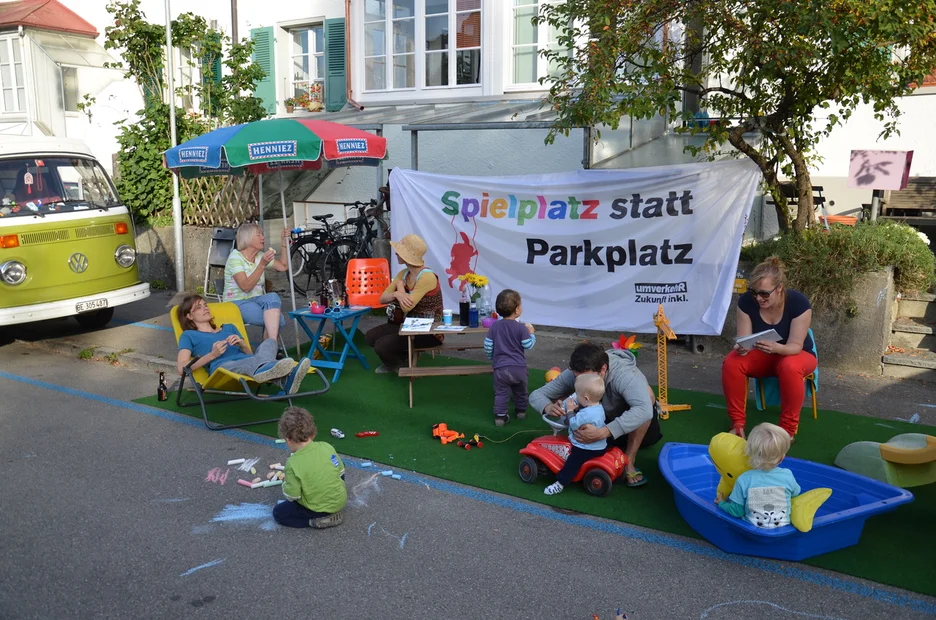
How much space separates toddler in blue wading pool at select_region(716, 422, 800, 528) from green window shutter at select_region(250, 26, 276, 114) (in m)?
15.1

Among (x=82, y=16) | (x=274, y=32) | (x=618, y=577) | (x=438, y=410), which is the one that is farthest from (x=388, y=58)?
(x=618, y=577)

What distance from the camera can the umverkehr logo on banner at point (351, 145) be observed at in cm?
852

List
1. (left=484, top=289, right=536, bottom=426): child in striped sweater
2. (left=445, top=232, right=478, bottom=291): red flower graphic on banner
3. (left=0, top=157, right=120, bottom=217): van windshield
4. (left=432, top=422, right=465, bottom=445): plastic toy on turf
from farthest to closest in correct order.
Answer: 1. (left=445, top=232, right=478, bottom=291): red flower graphic on banner
2. (left=0, top=157, right=120, bottom=217): van windshield
3. (left=484, top=289, right=536, bottom=426): child in striped sweater
4. (left=432, top=422, right=465, bottom=445): plastic toy on turf

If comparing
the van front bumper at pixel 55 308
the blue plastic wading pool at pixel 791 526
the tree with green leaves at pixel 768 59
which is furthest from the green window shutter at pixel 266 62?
the blue plastic wading pool at pixel 791 526

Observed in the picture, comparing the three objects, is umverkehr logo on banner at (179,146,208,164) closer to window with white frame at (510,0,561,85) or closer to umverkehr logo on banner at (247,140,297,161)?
umverkehr logo on banner at (247,140,297,161)

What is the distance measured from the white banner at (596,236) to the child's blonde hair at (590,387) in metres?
3.56

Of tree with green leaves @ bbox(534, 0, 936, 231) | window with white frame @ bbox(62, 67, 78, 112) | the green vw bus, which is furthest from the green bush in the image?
window with white frame @ bbox(62, 67, 78, 112)

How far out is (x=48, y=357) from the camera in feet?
31.2

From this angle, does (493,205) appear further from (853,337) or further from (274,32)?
(274,32)

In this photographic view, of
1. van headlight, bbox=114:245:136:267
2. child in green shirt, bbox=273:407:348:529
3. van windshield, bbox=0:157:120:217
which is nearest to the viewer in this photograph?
child in green shirt, bbox=273:407:348:529

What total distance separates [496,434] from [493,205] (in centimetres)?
383

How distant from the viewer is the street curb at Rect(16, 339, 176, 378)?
8.76 meters

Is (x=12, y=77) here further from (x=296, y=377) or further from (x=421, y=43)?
(x=296, y=377)

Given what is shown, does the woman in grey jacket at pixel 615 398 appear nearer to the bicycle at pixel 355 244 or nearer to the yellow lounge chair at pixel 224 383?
the yellow lounge chair at pixel 224 383
